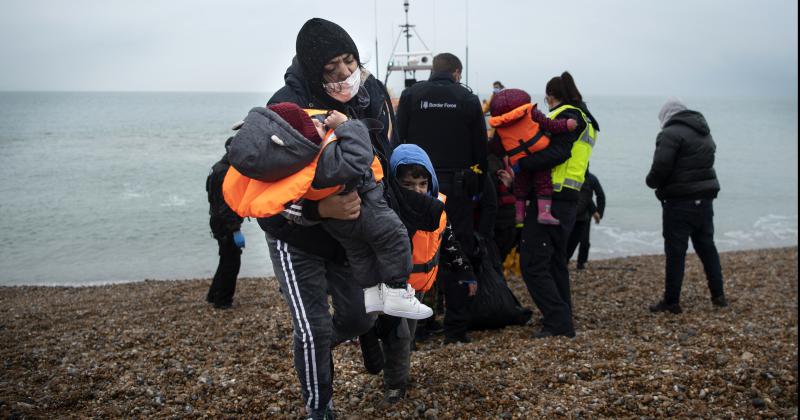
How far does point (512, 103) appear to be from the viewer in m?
5.71

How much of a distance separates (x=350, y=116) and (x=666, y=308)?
17.3 ft

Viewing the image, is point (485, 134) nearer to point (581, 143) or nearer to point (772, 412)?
point (581, 143)

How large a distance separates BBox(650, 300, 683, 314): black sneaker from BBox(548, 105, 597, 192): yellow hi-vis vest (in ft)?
7.71

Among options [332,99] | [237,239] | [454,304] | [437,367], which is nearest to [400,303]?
[332,99]

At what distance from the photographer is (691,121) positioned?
22.9 feet

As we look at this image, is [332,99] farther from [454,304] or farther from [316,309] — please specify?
[454,304]

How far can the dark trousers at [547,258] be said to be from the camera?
19.7 feet

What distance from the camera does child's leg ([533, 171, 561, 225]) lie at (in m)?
5.88

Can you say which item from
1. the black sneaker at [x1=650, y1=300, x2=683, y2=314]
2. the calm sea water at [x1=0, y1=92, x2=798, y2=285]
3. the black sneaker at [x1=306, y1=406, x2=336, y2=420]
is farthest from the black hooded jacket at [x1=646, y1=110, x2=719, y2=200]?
the calm sea water at [x1=0, y1=92, x2=798, y2=285]

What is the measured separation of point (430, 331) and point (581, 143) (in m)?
2.28

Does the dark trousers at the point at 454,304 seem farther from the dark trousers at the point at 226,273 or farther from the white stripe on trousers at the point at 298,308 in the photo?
the dark trousers at the point at 226,273

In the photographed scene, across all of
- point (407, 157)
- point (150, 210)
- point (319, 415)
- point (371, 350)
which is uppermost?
point (407, 157)

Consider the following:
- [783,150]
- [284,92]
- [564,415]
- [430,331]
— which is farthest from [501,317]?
[783,150]

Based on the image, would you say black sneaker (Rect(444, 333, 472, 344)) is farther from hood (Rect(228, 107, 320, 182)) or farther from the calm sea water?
the calm sea water
